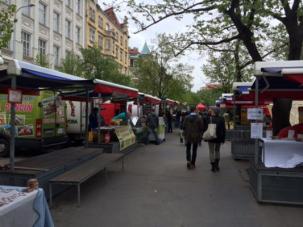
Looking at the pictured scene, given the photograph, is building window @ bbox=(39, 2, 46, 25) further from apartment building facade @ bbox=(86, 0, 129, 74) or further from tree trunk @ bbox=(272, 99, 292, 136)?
tree trunk @ bbox=(272, 99, 292, 136)

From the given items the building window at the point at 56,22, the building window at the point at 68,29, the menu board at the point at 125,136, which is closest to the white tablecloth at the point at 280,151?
the menu board at the point at 125,136

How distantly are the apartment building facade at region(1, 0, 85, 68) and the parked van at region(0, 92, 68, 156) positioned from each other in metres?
20.3

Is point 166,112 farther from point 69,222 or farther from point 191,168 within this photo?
point 69,222

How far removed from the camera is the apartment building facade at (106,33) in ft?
198

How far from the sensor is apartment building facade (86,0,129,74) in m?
60.4

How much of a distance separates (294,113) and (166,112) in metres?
9.04

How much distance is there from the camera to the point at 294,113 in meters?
30.5

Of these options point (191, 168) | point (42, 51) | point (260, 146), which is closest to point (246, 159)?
point (191, 168)

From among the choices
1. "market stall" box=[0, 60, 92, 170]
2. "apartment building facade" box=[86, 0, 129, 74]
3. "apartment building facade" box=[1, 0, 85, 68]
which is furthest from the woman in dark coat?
"apartment building facade" box=[86, 0, 129, 74]

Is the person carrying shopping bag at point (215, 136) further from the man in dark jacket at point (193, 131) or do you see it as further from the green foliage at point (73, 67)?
the green foliage at point (73, 67)

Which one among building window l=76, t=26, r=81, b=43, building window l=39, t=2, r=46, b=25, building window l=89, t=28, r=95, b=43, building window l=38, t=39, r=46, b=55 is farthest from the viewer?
building window l=89, t=28, r=95, b=43

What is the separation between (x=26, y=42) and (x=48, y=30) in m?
5.23

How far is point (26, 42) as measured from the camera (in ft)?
129

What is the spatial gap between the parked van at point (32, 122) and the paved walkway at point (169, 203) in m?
3.89
